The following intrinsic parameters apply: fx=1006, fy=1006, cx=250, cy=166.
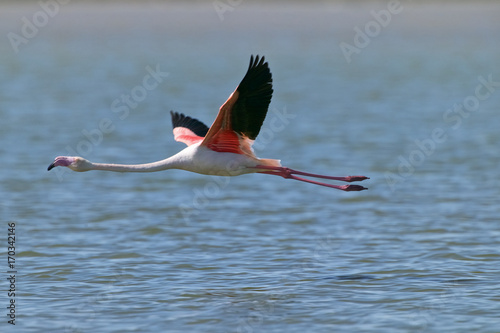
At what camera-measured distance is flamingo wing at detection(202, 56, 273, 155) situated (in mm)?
12344

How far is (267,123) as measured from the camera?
29.8m

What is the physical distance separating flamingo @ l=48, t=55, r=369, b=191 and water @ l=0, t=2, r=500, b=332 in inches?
55.0

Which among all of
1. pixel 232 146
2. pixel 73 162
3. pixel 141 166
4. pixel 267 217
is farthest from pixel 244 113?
pixel 267 217

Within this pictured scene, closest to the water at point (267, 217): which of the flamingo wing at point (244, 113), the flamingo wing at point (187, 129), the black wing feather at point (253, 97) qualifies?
the flamingo wing at point (187, 129)

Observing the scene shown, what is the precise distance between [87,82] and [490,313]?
36668 millimetres

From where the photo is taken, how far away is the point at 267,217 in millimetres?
17266

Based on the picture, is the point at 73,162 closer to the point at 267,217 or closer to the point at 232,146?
the point at 232,146

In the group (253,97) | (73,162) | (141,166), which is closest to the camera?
(253,97)

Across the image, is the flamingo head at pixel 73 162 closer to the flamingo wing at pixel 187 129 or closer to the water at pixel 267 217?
the water at pixel 267 217

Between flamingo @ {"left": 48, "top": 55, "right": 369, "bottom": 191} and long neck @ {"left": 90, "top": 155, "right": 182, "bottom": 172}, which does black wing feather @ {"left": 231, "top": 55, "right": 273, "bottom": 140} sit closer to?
flamingo @ {"left": 48, "top": 55, "right": 369, "bottom": 191}

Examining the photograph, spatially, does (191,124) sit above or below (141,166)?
above

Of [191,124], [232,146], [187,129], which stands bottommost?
[232,146]

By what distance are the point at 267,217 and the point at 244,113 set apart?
465cm

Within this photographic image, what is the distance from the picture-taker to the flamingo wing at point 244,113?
12.3 m
